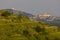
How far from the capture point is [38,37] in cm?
8150

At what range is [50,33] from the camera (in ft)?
283

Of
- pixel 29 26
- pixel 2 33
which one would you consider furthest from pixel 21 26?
pixel 2 33

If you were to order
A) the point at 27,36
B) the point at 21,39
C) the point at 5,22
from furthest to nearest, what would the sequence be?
1. the point at 5,22
2. the point at 27,36
3. the point at 21,39

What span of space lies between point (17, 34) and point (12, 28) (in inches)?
130

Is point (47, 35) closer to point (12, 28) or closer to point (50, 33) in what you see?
point (50, 33)

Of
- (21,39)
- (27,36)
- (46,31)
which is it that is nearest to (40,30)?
(46,31)

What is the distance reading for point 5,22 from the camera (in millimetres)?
85062

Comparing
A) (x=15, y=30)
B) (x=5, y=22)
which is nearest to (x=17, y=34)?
(x=15, y=30)

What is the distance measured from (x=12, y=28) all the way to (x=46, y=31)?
13094 mm

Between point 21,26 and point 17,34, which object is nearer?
point 17,34

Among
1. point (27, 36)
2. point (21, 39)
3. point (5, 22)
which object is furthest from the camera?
point (5, 22)

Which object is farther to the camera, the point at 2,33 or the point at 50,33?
the point at 50,33

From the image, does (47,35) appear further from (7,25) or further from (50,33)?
(7,25)

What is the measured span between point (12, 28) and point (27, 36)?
527cm
